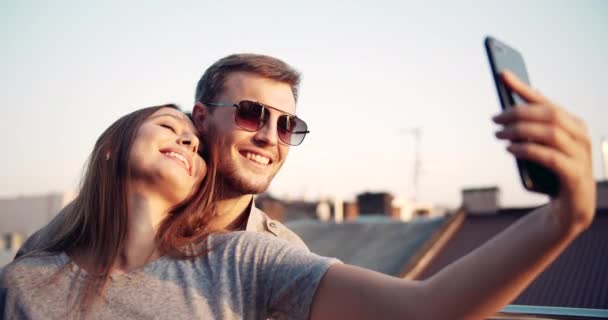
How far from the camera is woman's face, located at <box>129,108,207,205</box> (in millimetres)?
1993

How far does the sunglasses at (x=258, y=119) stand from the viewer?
112 inches

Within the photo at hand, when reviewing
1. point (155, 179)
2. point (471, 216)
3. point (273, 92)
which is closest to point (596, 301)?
point (471, 216)

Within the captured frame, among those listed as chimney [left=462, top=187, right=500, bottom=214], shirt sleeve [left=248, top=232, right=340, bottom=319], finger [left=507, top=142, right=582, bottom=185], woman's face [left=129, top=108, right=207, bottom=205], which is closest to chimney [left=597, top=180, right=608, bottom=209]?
chimney [left=462, top=187, right=500, bottom=214]

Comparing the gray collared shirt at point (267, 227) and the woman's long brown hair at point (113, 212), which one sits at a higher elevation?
the woman's long brown hair at point (113, 212)

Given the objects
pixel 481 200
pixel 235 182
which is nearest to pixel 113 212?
pixel 235 182

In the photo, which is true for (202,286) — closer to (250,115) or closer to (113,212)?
(113,212)

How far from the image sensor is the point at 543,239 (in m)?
1.08

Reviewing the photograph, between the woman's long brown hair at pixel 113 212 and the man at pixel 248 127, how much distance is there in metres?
0.41

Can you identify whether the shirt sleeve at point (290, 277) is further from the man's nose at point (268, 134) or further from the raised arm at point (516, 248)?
the man's nose at point (268, 134)

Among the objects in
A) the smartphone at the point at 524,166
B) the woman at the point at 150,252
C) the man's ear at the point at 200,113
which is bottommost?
the woman at the point at 150,252

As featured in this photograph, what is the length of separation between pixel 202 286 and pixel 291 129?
1.45 meters

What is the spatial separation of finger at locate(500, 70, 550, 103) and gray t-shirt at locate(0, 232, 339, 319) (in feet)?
2.51

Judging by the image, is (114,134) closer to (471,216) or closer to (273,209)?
(471,216)

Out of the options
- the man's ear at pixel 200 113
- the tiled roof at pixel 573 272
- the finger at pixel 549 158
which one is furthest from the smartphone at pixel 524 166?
the tiled roof at pixel 573 272
